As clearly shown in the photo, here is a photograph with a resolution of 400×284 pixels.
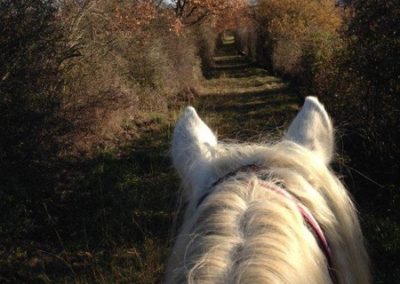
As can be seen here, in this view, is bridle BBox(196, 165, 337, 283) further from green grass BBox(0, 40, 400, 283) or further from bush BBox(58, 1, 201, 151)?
bush BBox(58, 1, 201, 151)

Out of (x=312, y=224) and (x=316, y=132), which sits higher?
(x=316, y=132)

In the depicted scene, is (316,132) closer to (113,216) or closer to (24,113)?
(113,216)

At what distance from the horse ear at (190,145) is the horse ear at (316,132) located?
27 centimetres

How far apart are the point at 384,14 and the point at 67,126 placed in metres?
4.08

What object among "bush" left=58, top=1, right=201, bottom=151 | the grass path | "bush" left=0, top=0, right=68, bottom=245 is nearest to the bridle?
the grass path

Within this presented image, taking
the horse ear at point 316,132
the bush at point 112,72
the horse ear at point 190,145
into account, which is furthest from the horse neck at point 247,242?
the bush at point 112,72

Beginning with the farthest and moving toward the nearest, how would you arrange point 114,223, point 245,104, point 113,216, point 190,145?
point 245,104 → point 113,216 → point 114,223 → point 190,145

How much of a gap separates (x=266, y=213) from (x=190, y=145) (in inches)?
19.7

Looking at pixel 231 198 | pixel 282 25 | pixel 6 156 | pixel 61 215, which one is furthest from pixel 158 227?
pixel 282 25

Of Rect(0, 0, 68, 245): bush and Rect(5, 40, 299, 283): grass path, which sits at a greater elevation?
Rect(0, 0, 68, 245): bush

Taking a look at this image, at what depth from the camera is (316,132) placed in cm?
140

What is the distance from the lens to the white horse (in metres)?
0.82

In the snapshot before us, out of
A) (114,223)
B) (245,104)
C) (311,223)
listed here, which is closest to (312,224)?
(311,223)

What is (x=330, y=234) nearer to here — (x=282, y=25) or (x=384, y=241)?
(x=384, y=241)
